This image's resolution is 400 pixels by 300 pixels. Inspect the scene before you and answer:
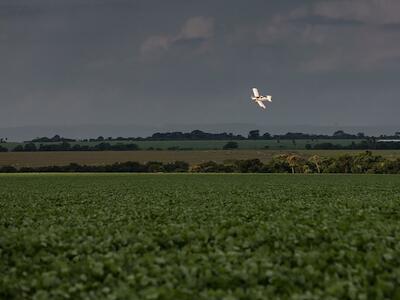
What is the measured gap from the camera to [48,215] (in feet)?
87.8

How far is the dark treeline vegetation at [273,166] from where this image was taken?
11156 centimetres

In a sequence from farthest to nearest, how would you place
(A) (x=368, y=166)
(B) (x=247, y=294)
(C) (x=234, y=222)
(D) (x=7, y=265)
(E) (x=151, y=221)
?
(A) (x=368, y=166) → (E) (x=151, y=221) → (C) (x=234, y=222) → (D) (x=7, y=265) → (B) (x=247, y=294)

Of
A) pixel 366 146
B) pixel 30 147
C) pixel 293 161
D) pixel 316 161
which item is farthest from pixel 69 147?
pixel 316 161

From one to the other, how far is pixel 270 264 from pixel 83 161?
122151mm

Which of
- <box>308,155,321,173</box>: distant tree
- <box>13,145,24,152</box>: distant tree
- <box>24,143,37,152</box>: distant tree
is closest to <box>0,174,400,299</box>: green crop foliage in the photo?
<box>308,155,321,173</box>: distant tree

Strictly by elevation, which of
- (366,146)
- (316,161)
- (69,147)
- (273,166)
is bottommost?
(273,166)

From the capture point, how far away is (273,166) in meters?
116

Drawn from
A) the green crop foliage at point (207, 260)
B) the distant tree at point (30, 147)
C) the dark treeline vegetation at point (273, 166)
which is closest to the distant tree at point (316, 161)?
the dark treeline vegetation at point (273, 166)

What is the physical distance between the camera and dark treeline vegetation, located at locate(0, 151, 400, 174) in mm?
111562

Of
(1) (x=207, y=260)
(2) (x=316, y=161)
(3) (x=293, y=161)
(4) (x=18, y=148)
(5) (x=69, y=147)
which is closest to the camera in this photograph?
(1) (x=207, y=260)

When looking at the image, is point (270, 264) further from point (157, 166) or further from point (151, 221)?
point (157, 166)

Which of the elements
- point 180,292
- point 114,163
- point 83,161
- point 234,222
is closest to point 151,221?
point 234,222

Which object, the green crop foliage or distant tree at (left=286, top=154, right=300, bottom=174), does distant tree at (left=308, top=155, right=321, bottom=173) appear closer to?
distant tree at (left=286, top=154, right=300, bottom=174)

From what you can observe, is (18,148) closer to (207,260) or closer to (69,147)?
(69,147)
